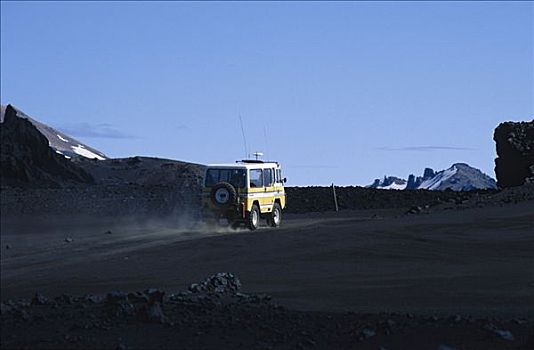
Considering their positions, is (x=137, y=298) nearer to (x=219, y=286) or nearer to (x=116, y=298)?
(x=116, y=298)

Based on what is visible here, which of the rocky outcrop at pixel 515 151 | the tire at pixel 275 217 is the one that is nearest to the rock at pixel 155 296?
the tire at pixel 275 217

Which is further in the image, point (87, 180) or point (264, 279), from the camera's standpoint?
point (87, 180)

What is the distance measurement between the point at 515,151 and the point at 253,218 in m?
18.9

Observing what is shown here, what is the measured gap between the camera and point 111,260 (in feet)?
65.5

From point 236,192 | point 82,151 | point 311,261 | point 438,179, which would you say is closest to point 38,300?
point 311,261

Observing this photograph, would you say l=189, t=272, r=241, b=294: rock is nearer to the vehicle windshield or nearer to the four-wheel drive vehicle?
the four-wheel drive vehicle

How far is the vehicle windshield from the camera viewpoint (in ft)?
100

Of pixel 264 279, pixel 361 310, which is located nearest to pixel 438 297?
pixel 361 310

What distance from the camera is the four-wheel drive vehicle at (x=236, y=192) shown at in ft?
98.7

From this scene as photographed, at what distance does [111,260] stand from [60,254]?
6.88 m

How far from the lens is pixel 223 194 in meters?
30.0

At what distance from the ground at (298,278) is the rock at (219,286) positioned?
752 millimetres

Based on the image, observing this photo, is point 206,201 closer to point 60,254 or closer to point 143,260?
point 143,260

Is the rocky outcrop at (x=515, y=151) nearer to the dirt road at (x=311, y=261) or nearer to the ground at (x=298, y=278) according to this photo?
the ground at (x=298, y=278)
